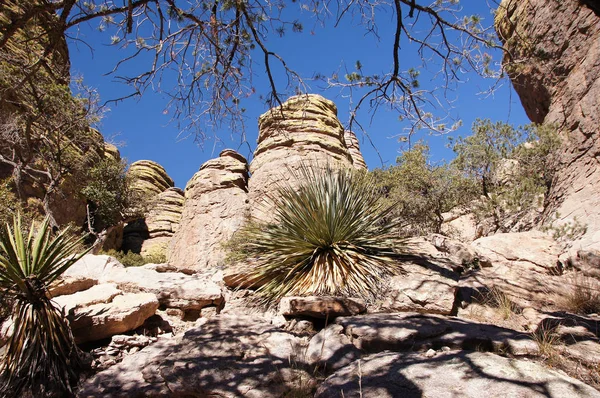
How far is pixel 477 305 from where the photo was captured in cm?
547

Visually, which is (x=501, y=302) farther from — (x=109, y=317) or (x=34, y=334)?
(x=34, y=334)

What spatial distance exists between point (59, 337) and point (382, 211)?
5.52 metres

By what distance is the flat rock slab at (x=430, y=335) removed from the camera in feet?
12.3

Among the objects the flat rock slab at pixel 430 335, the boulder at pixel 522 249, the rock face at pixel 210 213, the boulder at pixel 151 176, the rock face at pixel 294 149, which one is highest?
the boulder at pixel 151 176

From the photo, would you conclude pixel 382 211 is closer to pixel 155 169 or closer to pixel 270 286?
pixel 270 286

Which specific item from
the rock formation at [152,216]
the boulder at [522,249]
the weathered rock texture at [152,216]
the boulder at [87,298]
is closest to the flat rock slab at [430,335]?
the boulder at [522,249]

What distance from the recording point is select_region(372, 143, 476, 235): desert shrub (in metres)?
14.2

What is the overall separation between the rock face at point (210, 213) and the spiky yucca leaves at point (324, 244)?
6461 mm

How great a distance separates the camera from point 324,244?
6.68 meters

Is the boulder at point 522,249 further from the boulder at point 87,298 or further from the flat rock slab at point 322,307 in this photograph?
the boulder at point 87,298

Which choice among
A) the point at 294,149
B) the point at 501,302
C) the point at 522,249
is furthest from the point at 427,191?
the point at 501,302

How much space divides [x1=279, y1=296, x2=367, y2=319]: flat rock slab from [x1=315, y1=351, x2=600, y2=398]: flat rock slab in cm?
153

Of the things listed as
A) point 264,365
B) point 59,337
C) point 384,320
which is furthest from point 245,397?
point 59,337

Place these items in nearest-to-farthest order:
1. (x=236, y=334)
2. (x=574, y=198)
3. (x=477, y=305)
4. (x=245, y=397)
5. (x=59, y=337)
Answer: (x=245, y=397) < (x=59, y=337) < (x=236, y=334) < (x=477, y=305) < (x=574, y=198)
